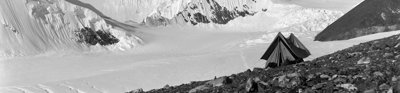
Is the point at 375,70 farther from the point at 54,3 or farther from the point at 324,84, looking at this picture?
the point at 54,3

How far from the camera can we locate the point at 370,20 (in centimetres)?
6234

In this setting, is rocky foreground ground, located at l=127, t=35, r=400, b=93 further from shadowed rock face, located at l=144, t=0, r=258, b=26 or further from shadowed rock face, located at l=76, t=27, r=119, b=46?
shadowed rock face, located at l=144, t=0, r=258, b=26

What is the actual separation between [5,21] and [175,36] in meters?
43.7

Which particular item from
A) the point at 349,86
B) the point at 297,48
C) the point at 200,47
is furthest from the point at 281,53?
the point at 200,47

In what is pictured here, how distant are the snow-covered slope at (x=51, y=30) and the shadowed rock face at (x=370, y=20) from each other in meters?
52.5

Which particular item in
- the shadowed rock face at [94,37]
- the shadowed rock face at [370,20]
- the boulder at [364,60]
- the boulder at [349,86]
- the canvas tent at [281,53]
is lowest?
the shadowed rock face at [94,37]

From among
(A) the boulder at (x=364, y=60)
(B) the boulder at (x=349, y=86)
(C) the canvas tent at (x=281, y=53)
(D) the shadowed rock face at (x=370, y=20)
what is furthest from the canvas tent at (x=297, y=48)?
(D) the shadowed rock face at (x=370, y=20)

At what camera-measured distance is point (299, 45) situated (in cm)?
2688

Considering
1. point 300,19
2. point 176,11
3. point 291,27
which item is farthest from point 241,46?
point 176,11

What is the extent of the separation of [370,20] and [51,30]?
6437 cm

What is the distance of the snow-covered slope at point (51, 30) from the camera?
102375mm

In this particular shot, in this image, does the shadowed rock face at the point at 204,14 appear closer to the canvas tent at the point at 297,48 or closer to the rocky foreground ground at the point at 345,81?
the canvas tent at the point at 297,48

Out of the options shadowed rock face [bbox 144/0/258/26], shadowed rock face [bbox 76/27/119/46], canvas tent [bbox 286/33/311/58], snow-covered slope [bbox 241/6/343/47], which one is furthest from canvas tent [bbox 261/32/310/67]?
shadowed rock face [bbox 144/0/258/26]

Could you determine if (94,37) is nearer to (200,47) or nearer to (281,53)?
(200,47)
